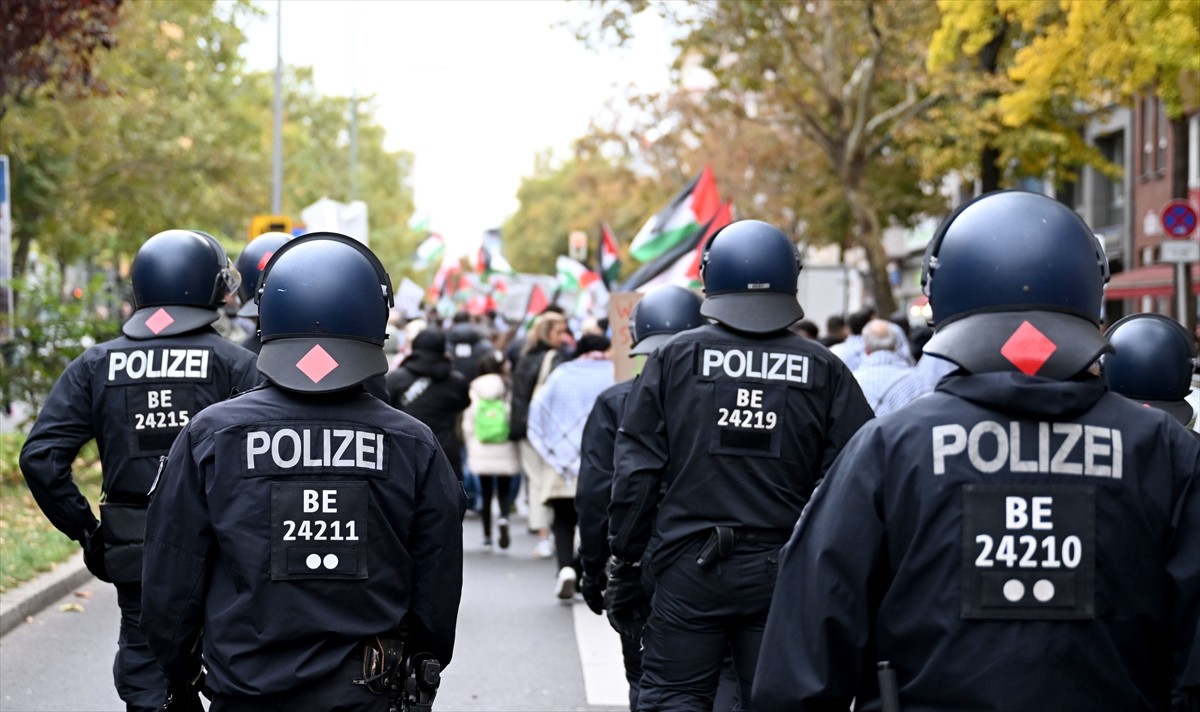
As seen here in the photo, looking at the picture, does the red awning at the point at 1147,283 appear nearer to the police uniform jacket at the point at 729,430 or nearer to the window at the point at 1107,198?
the window at the point at 1107,198

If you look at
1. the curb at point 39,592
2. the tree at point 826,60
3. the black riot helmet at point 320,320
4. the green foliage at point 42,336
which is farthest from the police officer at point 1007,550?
the tree at point 826,60

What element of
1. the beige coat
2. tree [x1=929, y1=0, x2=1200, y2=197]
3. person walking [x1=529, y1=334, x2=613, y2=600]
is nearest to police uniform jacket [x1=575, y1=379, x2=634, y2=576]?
person walking [x1=529, y1=334, x2=613, y2=600]

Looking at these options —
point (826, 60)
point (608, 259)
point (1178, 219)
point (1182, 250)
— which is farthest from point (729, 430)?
point (826, 60)

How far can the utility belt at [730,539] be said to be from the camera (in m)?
5.35

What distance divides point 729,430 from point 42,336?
11416 millimetres

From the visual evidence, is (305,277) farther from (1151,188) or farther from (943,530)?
(1151,188)

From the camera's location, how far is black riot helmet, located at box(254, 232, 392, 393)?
4055 millimetres

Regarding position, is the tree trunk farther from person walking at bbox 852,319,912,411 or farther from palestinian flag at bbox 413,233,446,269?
palestinian flag at bbox 413,233,446,269

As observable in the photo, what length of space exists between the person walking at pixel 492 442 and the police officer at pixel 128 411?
815 centimetres

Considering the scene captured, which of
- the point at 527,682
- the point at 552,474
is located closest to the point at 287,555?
the point at 527,682

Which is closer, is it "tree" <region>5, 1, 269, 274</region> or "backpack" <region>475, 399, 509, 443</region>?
"backpack" <region>475, 399, 509, 443</region>

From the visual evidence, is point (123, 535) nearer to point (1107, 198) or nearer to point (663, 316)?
point (663, 316)

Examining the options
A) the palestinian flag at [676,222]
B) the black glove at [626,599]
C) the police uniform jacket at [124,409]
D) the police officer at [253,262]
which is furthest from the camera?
the palestinian flag at [676,222]

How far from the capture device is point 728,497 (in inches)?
214
